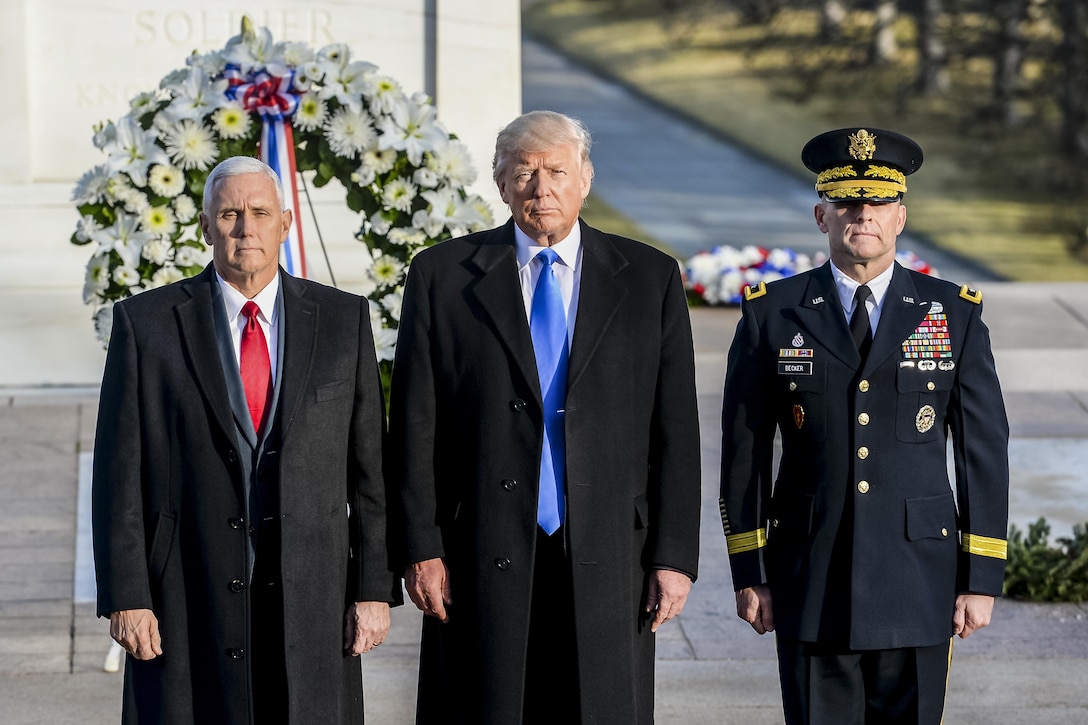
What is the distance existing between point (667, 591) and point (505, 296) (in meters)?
0.75

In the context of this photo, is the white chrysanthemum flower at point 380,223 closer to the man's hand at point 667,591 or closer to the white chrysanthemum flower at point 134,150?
the white chrysanthemum flower at point 134,150

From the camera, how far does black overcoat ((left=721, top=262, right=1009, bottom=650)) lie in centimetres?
359

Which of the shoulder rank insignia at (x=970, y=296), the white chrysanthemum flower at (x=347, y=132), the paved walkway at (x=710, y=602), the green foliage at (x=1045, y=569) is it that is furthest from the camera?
the green foliage at (x=1045, y=569)

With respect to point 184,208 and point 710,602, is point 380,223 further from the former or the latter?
point 710,602

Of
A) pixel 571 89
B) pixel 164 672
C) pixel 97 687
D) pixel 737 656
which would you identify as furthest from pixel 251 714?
pixel 571 89

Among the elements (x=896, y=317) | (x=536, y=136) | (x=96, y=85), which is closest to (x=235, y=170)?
(x=536, y=136)

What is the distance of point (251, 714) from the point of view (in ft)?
11.1

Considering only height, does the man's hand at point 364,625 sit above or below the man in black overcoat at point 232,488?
below

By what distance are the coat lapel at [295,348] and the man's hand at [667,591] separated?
0.89 metres

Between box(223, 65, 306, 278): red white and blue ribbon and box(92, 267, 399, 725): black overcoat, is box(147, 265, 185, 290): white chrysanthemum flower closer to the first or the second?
box(223, 65, 306, 278): red white and blue ribbon

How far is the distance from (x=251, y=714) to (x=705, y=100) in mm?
15916

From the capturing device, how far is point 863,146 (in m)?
3.59

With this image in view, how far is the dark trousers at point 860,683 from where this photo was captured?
141 inches

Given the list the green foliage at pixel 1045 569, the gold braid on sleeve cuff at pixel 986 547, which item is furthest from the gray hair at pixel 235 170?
the green foliage at pixel 1045 569
